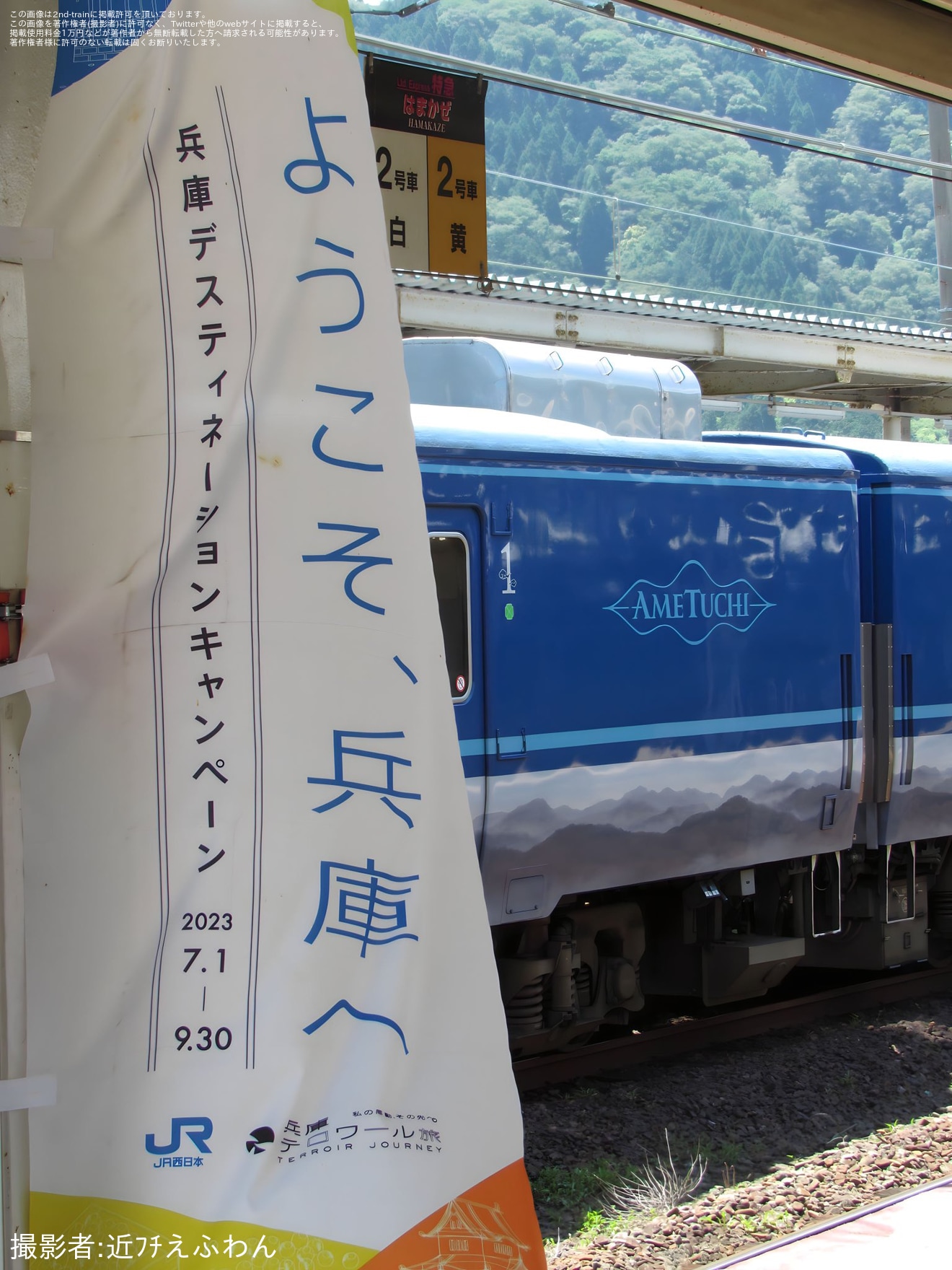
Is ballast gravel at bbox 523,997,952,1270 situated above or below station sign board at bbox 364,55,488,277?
below

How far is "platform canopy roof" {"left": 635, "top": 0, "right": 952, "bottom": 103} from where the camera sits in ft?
13.0

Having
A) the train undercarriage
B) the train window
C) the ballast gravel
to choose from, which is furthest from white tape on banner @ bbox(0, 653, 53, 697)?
the train undercarriage

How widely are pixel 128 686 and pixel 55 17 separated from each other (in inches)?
55.5

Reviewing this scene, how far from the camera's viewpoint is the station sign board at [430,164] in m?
6.65

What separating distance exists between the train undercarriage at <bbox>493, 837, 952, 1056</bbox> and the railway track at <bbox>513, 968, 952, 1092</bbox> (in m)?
0.13

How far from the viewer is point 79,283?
272cm

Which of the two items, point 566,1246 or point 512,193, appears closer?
point 566,1246

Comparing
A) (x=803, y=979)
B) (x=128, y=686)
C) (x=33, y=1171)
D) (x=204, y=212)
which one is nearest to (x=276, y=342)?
(x=204, y=212)

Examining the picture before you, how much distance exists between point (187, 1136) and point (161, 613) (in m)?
1.02

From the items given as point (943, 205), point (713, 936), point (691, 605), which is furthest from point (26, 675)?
point (943, 205)

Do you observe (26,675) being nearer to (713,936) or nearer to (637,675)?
(637,675)

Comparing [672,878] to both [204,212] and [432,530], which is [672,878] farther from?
[204,212]

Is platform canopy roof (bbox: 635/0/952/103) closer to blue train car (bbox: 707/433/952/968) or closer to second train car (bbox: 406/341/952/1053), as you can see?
second train car (bbox: 406/341/952/1053)

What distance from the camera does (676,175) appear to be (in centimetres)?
4059
